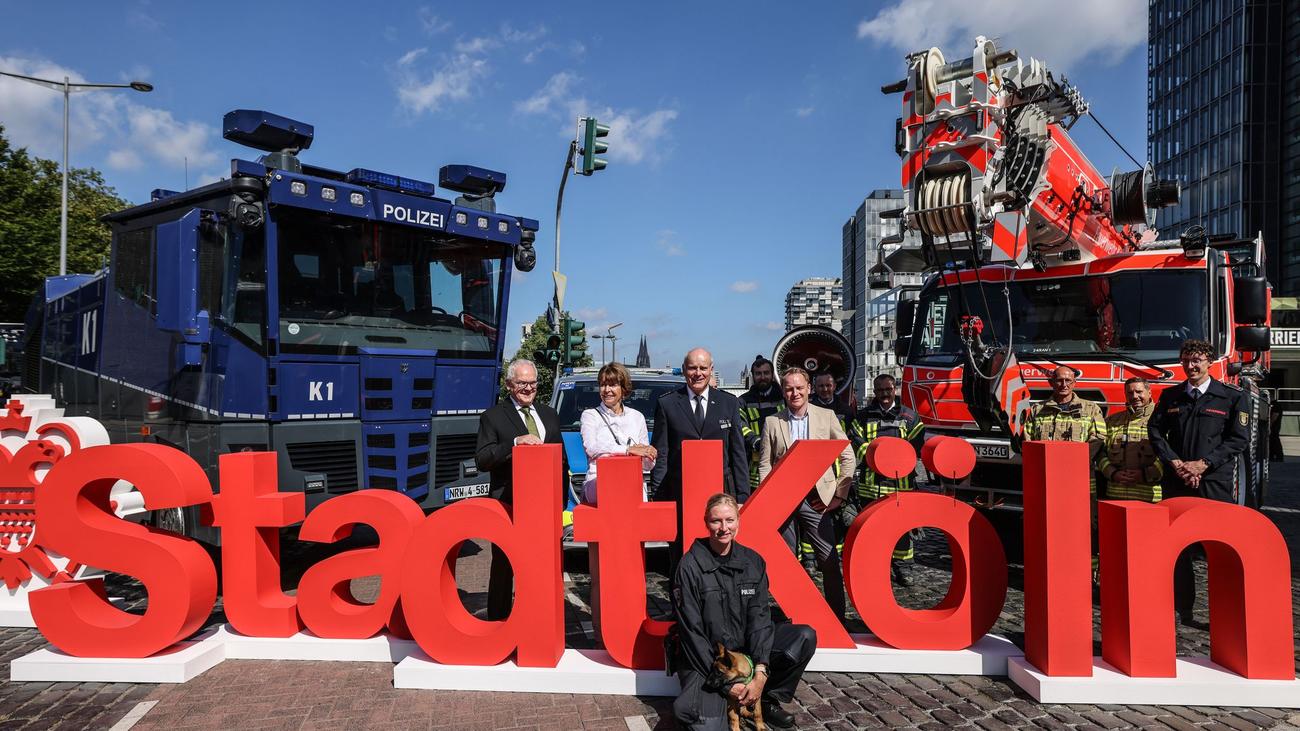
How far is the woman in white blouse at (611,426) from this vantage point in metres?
5.30

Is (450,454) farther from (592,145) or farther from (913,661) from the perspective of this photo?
(592,145)

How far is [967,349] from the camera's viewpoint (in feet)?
23.4

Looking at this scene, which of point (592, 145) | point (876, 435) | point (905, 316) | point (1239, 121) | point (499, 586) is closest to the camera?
point (499, 586)

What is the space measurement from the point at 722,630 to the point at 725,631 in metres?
0.02

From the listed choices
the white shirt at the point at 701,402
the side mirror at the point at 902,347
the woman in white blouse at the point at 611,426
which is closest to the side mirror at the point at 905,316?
the side mirror at the point at 902,347

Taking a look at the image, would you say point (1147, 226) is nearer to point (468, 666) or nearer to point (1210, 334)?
point (1210, 334)

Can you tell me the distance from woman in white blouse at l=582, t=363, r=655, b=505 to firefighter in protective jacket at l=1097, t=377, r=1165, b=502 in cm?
365

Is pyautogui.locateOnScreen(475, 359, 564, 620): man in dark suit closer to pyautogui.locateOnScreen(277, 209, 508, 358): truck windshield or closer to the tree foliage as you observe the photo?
pyautogui.locateOnScreen(277, 209, 508, 358): truck windshield

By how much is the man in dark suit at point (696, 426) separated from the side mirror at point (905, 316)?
13.6 feet

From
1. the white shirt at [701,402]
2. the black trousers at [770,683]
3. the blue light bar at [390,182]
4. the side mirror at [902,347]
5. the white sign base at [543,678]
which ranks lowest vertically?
the white sign base at [543,678]

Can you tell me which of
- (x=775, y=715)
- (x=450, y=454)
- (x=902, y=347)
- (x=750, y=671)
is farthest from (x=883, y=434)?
(x=450, y=454)

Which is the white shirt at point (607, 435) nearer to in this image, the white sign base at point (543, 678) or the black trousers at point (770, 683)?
the white sign base at point (543, 678)

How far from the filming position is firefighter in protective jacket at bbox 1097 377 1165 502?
241 inches

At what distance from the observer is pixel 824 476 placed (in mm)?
5531
